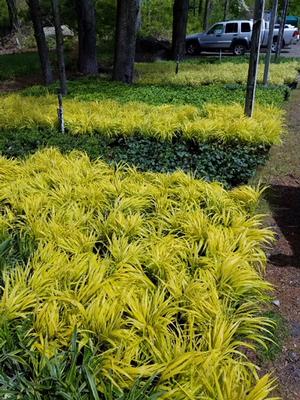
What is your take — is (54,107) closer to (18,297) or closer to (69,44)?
(18,297)

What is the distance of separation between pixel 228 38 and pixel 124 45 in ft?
47.1

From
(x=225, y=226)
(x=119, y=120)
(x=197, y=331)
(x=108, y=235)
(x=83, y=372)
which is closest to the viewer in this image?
(x=83, y=372)

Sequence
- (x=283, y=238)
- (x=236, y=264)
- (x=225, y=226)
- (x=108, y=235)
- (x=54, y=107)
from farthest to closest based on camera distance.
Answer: (x=54, y=107), (x=283, y=238), (x=225, y=226), (x=108, y=235), (x=236, y=264)

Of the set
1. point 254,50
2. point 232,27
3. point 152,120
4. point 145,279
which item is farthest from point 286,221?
point 232,27

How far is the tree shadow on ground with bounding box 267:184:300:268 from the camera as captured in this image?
4.15m

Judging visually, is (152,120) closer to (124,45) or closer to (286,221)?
(286,221)

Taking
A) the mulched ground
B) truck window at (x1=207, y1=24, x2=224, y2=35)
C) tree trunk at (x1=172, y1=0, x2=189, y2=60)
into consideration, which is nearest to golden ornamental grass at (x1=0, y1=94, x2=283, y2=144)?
the mulched ground

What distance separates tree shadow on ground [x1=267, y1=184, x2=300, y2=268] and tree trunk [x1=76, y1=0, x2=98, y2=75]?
11642 mm

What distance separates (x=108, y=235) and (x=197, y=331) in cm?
134

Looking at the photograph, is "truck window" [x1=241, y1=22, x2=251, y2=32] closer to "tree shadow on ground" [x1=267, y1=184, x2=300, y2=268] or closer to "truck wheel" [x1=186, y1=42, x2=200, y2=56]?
"truck wheel" [x1=186, y1=42, x2=200, y2=56]

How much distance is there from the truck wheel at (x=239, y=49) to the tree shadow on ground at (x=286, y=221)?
21.4 meters

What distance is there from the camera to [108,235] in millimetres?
3711

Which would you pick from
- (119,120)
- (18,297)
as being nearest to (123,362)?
(18,297)

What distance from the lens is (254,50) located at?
675cm
